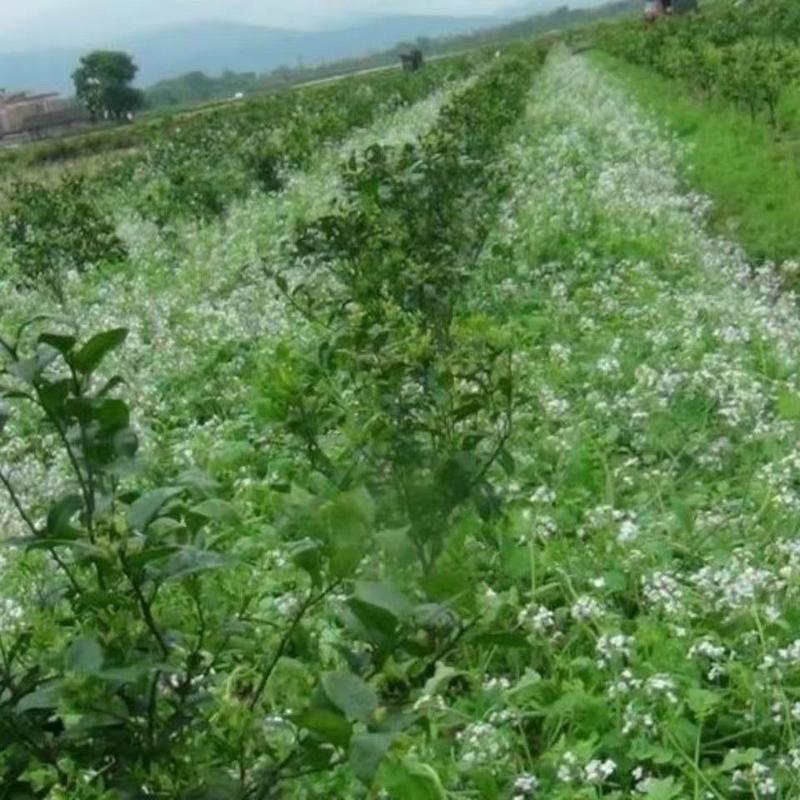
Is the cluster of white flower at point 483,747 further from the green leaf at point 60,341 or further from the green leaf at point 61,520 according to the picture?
the green leaf at point 60,341

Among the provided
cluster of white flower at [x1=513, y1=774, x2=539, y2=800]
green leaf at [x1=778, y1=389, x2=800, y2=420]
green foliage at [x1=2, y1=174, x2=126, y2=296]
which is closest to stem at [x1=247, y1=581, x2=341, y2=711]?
cluster of white flower at [x1=513, y1=774, x2=539, y2=800]

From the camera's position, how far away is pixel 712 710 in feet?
11.9

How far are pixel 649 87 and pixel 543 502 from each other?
22.2 m

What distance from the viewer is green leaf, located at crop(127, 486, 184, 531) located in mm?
2107

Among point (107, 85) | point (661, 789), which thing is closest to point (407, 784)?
point (661, 789)

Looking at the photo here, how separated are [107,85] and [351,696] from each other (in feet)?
191

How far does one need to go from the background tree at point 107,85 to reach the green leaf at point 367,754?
5658 cm

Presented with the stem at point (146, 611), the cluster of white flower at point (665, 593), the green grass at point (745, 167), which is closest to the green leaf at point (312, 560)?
the stem at point (146, 611)

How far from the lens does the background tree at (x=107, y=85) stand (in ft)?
188

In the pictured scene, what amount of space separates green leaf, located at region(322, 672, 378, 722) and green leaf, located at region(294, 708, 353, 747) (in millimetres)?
15

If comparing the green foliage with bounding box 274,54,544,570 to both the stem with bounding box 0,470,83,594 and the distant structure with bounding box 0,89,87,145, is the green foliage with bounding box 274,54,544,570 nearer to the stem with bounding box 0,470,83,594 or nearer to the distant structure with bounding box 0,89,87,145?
the stem with bounding box 0,470,83,594

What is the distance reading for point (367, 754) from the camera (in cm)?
198

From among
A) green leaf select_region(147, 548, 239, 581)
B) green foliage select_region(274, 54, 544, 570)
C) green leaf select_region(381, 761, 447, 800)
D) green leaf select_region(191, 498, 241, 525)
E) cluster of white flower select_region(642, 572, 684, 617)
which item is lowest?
cluster of white flower select_region(642, 572, 684, 617)

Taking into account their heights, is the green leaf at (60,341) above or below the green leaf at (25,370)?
above
